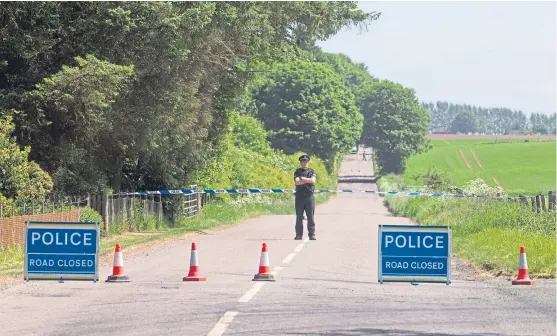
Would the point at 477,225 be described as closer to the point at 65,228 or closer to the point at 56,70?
the point at 56,70

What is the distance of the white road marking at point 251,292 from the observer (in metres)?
14.3

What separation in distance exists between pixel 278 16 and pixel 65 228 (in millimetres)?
20860

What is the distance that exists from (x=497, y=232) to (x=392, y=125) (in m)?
121

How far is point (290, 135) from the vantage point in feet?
340

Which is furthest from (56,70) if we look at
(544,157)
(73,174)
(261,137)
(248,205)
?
(544,157)

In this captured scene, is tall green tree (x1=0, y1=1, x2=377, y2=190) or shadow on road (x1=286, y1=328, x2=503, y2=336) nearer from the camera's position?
shadow on road (x1=286, y1=328, x2=503, y2=336)

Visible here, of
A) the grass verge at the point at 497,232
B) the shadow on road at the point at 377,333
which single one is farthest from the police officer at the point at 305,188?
the shadow on road at the point at 377,333

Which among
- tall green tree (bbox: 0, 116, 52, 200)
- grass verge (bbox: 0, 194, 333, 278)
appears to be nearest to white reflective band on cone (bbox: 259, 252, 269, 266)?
grass verge (bbox: 0, 194, 333, 278)

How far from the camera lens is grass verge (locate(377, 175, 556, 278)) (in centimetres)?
2017

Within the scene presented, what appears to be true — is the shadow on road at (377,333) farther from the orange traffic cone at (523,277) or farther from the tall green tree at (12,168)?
the tall green tree at (12,168)

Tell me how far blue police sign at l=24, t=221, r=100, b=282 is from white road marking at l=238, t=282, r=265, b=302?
2.23m

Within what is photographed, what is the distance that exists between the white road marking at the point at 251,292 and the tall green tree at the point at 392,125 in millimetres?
127810

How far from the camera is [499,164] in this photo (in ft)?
486

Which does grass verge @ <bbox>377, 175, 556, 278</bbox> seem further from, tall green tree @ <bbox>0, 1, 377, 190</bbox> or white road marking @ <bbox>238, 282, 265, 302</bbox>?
tall green tree @ <bbox>0, 1, 377, 190</bbox>
